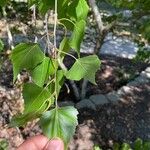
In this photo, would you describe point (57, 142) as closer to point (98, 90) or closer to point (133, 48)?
point (98, 90)

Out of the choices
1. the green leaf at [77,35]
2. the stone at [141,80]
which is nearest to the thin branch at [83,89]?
the stone at [141,80]

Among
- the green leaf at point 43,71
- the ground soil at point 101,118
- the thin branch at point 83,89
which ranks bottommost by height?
the ground soil at point 101,118

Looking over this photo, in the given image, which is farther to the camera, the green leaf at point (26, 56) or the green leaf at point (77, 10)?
the green leaf at point (77, 10)

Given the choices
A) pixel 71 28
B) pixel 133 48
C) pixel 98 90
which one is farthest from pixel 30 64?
pixel 133 48

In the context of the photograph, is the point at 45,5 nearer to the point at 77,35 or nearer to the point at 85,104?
the point at 77,35

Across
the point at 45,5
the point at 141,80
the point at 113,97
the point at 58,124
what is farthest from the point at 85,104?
the point at 58,124

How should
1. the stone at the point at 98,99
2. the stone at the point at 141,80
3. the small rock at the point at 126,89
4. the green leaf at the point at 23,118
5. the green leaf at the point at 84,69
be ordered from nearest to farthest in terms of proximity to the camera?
the green leaf at the point at 23,118 → the green leaf at the point at 84,69 → the stone at the point at 98,99 → the small rock at the point at 126,89 → the stone at the point at 141,80

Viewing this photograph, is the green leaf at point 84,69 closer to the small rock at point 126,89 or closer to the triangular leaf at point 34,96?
the triangular leaf at point 34,96
